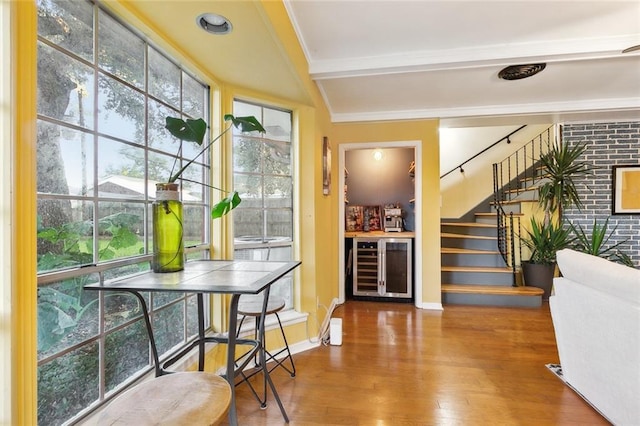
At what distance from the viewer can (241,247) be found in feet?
7.50

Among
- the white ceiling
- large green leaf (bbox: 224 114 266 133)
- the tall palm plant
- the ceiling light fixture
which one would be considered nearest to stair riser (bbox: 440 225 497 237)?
the tall palm plant

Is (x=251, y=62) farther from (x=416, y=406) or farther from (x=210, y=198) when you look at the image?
(x=416, y=406)

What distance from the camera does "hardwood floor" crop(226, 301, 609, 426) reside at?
168 centimetres

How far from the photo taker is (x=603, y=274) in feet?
5.06

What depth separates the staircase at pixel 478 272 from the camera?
144 inches

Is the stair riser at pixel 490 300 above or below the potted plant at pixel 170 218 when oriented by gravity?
below

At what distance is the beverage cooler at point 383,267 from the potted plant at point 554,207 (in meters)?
1.65

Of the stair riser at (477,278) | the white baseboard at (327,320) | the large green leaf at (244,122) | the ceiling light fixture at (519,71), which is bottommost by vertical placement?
the white baseboard at (327,320)

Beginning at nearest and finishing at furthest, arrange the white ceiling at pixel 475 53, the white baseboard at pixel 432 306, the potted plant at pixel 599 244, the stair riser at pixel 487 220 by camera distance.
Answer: the white ceiling at pixel 475 53, the potted plant at pixel 599 244, the white baseboard at pixel 432 306, the stair riser at pixel 487 220

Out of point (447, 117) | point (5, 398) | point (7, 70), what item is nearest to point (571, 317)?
point (447, 117)

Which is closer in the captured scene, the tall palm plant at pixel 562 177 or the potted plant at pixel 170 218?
the potted plant at pixel 170 218

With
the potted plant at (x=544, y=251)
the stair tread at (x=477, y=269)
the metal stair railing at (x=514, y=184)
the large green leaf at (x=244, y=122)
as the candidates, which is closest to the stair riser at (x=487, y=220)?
the metal stair railing at (x=514, y=184)

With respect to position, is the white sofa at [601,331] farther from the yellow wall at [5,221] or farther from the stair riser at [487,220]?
the stair riser at [487,220]

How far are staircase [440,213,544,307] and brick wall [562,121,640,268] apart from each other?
1.01 meters
